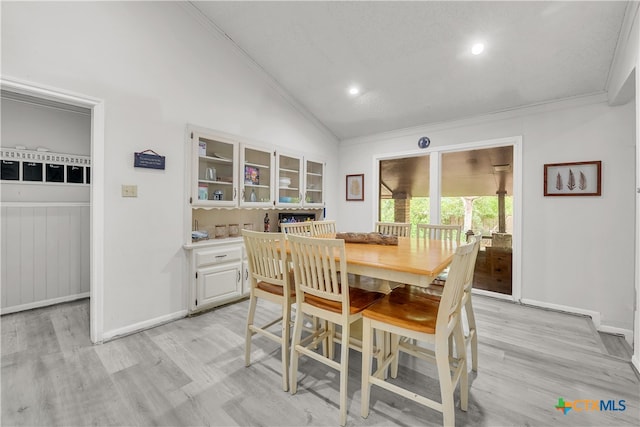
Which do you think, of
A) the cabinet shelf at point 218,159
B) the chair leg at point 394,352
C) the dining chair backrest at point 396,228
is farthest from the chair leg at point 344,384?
the cabinet shelf at point 218,159

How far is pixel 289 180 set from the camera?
4020 millimetres

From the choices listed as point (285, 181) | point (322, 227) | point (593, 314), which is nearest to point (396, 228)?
point (322, 227)

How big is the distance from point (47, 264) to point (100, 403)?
2.37 metres

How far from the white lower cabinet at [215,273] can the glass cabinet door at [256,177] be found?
59 cm

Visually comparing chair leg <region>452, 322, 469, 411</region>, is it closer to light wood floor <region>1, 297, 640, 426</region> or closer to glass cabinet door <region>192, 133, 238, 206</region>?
light wood floor <region>1, 297, 640, 426</region>

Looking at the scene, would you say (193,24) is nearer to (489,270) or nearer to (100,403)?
(100,403)

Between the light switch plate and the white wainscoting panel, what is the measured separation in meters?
1.38

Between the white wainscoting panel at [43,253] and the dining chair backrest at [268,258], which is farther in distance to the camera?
the white wainscoting panel at [43,253]

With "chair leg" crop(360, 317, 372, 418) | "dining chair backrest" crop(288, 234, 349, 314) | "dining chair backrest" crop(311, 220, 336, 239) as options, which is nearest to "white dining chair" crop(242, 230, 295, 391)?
"dining chair backrest" crop(288, 234, 349, 314)

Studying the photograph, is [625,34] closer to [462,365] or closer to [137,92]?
[462,365]

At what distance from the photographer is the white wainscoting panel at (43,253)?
288 cm

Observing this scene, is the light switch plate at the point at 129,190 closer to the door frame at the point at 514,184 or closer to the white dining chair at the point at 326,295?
the white dining chair at the point at 326,295

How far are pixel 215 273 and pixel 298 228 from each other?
1.03 metres

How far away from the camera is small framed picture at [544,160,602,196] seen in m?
2.86
